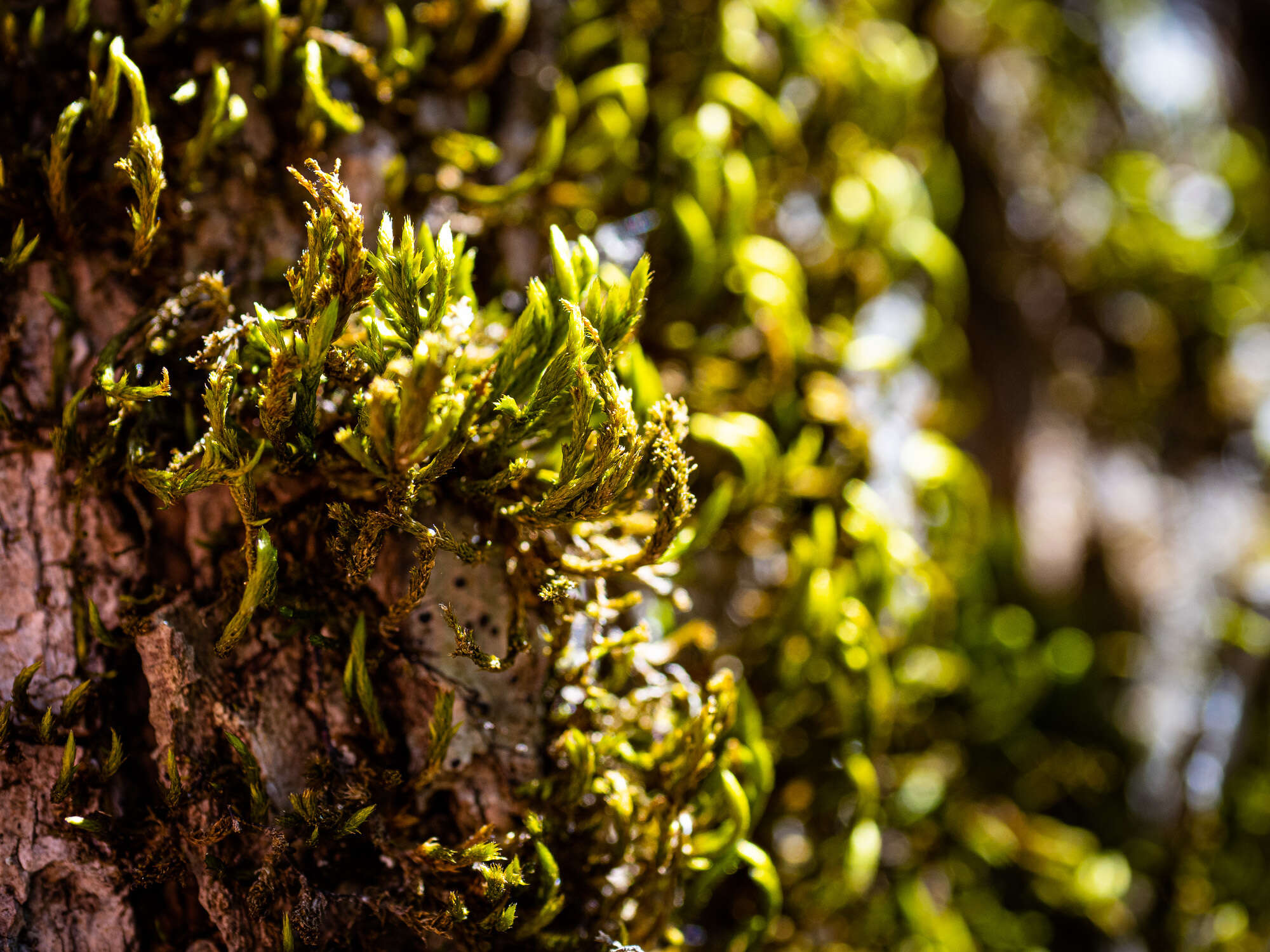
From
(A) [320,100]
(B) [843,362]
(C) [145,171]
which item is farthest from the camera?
(B) [843,362]

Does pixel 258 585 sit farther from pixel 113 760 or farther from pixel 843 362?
pixel 843 362

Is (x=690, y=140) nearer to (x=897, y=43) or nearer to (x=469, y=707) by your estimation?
(x=897, y=43)

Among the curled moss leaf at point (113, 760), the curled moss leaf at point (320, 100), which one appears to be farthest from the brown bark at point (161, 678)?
the curled moss leaf at point (320, 100)

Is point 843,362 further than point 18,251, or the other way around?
point 843,362

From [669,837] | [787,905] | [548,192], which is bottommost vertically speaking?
[787,905]

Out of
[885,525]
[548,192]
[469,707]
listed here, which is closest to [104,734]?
[469,707]

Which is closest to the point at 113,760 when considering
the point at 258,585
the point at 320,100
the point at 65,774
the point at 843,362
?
the point at 65,774

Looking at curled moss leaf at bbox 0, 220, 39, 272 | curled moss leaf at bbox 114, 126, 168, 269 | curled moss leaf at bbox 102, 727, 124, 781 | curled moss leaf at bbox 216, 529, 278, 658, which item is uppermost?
curled moss leaf at bbox 114, 126, 168, 269

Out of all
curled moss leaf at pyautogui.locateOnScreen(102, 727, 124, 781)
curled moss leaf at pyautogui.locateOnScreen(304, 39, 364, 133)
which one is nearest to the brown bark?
curled moss leaf at pyautogui.locateOnScreen(102, 727, 124, 781)

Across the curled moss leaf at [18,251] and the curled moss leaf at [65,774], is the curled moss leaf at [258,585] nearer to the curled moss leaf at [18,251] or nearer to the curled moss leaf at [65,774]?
the curled moss leaf at [65,774]

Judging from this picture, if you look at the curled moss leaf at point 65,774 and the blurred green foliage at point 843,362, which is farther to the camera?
the blurred green foliage at point 843,362

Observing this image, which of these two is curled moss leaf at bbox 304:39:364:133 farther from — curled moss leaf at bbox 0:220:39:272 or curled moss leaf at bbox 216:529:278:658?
curled moss leaf at bbox 216:529:278:658
